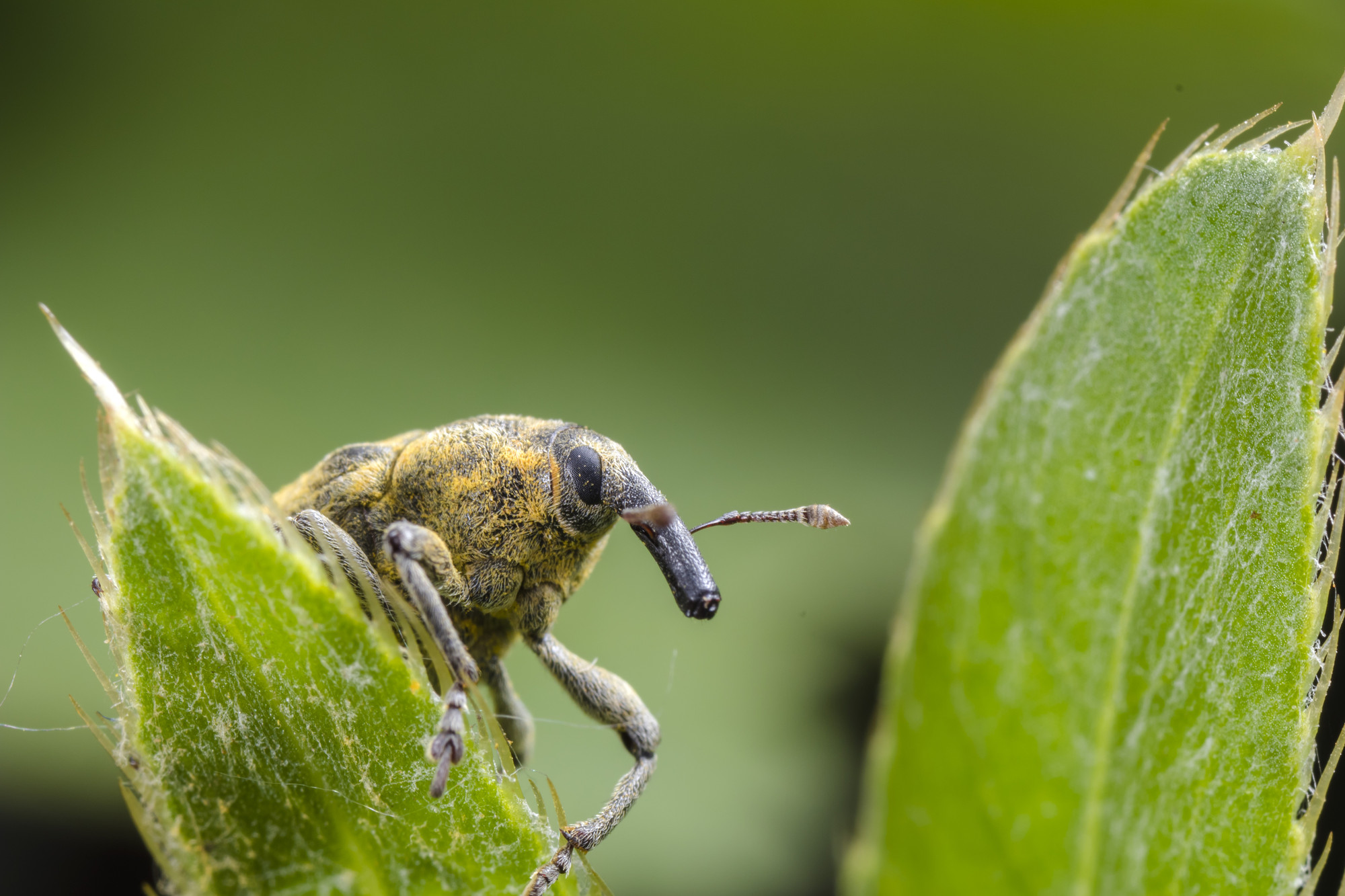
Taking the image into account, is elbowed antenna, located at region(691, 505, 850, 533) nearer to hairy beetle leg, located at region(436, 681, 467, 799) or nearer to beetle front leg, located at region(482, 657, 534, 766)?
beetle front leg, located at region(482, 657, 534, 766)

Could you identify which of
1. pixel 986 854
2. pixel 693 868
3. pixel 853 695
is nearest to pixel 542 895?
pixel 986 854

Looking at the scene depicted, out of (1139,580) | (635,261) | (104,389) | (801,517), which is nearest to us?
(1139,580)

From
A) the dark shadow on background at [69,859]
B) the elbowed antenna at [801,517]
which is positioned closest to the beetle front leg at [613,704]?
→ the elbowed antenna at [801,517]

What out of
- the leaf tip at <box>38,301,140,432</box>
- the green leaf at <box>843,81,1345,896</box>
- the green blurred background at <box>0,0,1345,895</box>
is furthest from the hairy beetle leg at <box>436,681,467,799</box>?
the green blurred background at <box>0,0,1345,895</box>

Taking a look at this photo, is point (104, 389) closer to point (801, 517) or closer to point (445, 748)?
point (445, 748)

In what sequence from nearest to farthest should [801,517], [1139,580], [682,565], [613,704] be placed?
[1139,580], [682,565], [801,517], [613,704]

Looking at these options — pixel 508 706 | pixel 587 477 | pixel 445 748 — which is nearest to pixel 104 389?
pixel 445 748

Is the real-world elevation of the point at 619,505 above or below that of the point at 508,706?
above
